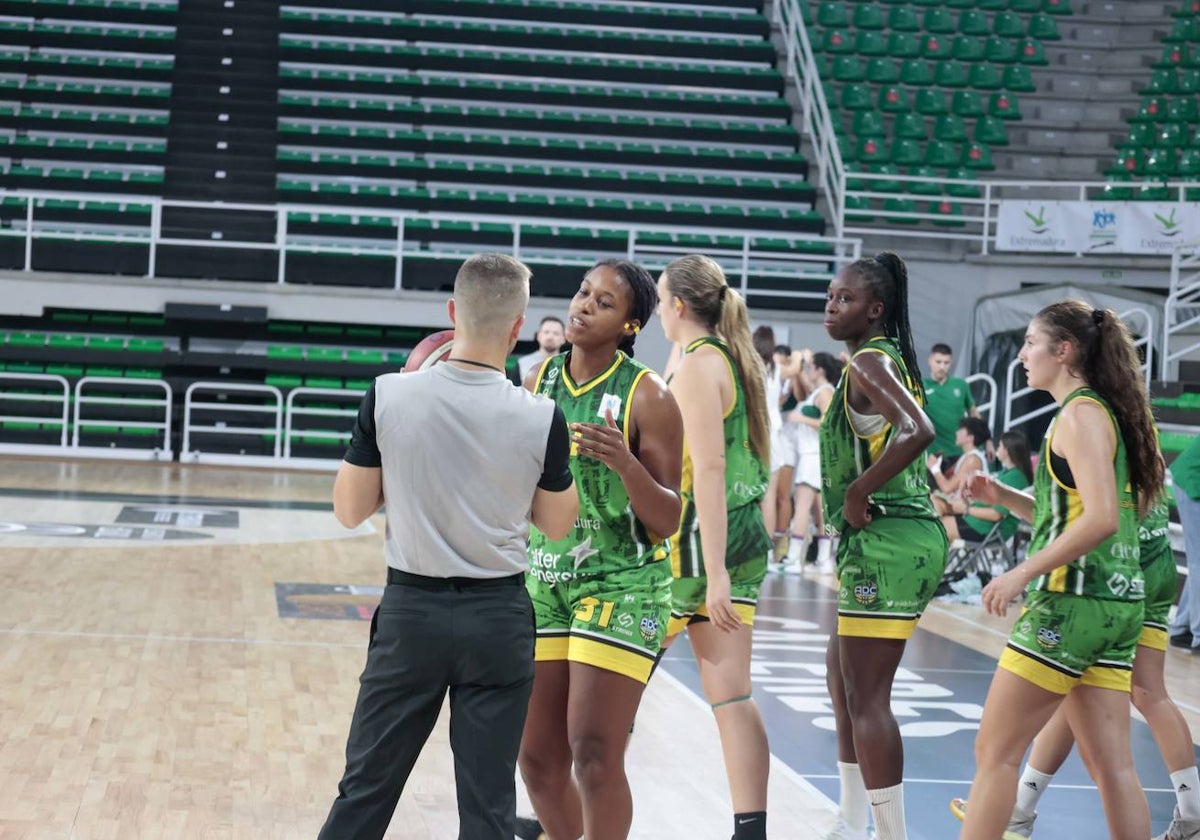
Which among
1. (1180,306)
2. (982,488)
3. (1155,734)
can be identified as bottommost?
(1155,734)

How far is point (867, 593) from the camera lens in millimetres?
3469

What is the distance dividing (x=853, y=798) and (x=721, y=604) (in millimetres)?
871

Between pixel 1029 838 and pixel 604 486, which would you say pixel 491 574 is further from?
pixel 1029 838

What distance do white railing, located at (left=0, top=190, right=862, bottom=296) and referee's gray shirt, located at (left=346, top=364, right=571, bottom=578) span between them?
12.9 meters

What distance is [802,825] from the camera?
4.09 m

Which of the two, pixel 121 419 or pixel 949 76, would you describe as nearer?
pixel 121 419

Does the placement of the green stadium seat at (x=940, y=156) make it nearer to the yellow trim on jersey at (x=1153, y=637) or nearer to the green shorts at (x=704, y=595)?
the yellow trim on jersey at (x=1153, y=637)

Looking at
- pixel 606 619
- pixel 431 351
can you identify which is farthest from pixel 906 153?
pixel 431 351

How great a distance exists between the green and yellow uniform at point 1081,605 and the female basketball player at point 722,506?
0.66 metres

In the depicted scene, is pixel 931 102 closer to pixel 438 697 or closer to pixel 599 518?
pixel 599 518

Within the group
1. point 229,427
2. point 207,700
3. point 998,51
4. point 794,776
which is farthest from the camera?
point 998,51

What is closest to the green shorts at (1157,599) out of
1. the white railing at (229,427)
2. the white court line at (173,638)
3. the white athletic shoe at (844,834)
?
the white athletic shoe at (844,834)

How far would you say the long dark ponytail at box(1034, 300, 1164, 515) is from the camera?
3350 millimetres

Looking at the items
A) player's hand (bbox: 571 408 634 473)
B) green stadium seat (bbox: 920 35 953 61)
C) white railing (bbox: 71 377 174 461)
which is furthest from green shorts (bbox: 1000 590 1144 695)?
green stadium seat (bbox: 920 35 953 61)
